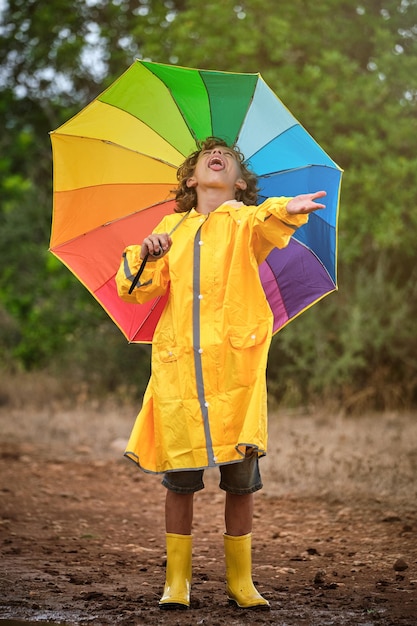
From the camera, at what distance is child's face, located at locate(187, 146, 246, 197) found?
4148 mm

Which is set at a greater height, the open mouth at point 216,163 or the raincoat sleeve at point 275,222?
the open mouth at point 216,163

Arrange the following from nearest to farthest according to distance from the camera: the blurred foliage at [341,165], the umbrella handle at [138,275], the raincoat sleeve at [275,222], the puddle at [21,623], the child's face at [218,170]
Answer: the puddle at [21,623]
the raincoat sleeve at [275,222]
the umbrella handle at [138,275]
the child's face at [218,170]
the blurred foliage at [341,165]

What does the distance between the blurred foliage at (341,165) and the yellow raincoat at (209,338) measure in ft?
20.4

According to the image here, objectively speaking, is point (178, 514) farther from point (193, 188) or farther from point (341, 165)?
point (341, 165)

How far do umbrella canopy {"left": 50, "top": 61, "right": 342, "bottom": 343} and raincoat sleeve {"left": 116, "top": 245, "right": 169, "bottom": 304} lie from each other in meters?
0.33

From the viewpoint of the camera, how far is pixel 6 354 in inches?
571

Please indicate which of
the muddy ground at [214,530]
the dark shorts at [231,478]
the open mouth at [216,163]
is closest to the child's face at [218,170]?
the open mouth at [216,163]

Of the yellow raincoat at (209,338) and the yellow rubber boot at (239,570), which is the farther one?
the yellow rubber boot at (239,570)

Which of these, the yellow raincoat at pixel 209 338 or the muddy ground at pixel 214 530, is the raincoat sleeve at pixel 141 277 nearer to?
the yellow raincoat at pixel 209 338

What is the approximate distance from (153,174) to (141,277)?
2.32 ft

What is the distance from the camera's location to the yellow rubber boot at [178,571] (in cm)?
391

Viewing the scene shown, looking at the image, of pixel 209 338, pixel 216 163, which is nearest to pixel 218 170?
pixel 216 163

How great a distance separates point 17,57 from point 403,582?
13.4 m

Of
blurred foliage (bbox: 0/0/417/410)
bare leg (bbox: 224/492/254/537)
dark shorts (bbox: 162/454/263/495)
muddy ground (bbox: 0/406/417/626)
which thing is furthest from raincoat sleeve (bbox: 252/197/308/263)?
blurred foliage (bbox: 0/0/417/410)
